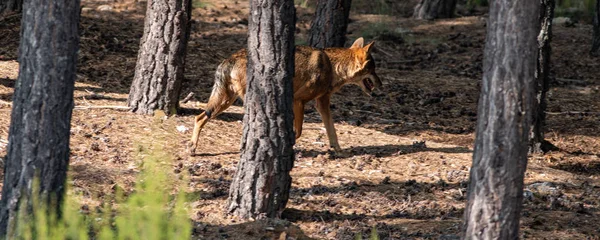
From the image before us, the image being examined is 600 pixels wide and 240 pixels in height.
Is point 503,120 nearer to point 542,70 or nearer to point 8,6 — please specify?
point 542,70

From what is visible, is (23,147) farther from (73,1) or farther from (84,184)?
(84,184)

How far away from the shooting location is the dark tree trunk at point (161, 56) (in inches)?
404

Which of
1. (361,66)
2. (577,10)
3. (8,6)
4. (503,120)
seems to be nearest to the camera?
(503,120)

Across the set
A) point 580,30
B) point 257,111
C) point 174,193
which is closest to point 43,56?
point 257,111

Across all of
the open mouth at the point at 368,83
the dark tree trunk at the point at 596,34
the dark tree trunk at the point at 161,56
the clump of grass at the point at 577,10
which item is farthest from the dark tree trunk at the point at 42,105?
the clump of grass at the point at 577,10

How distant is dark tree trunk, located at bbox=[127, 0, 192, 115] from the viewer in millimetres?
10273

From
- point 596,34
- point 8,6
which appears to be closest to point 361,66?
point 8,6

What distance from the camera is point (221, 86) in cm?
936

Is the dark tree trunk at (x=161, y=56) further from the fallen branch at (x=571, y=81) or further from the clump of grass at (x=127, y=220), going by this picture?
the fallen branch at (x=571, y=81)

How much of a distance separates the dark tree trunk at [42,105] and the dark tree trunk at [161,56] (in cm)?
442

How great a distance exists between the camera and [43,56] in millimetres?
5723

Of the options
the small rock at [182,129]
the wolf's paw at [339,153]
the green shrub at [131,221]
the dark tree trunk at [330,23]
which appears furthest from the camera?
the dark tree trunk at [330,23]

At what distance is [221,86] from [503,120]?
14.7 ft

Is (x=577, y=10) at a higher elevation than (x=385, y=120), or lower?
higher
